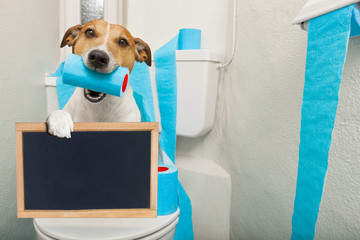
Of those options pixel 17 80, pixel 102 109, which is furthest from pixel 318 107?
pixel 17 80

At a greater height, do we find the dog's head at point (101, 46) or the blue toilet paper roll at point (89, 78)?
the dog's head at point (101, 46)

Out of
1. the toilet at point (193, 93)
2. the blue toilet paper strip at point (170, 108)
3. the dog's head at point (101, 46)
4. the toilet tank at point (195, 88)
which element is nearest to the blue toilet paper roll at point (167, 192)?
the toilet at point (193, 93)

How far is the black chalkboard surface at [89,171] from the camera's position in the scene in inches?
25.5

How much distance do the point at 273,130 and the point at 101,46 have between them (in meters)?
0.60

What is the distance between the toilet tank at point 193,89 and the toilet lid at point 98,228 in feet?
1.68

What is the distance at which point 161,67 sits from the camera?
121 centimetres

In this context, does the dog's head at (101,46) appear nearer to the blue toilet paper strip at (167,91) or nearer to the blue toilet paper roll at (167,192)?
the blue toilet paper strip at (167,91)

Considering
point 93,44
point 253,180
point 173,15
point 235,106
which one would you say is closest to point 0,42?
point 93,44

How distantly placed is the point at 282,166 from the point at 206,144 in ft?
2.00

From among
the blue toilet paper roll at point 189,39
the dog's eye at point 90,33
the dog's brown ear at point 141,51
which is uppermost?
the blue toilet paper roll at point 189,39

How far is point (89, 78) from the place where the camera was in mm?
626

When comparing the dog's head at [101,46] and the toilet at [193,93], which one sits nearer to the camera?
the dog's head at [101,46]

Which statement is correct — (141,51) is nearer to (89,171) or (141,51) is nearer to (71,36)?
(71,36)

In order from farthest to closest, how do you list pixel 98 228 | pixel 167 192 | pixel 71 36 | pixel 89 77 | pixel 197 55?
pixel 197 55 → pixel 167 192 → pixel 71 36 → pixel 98 228 → pixel 89 77
